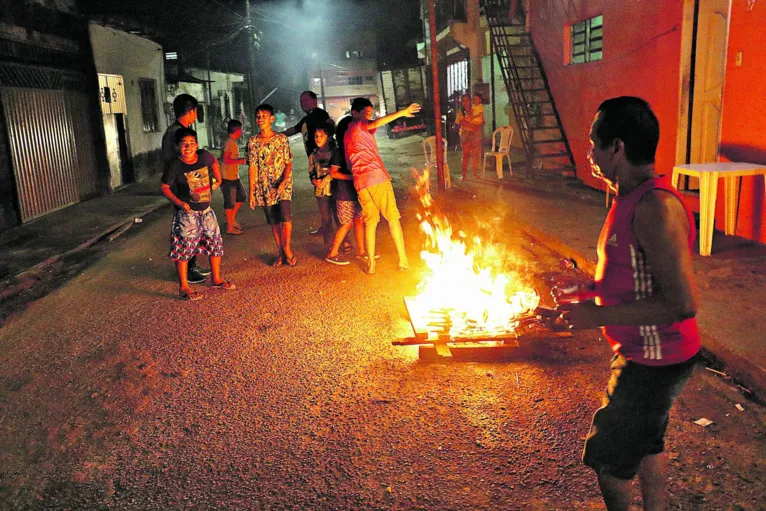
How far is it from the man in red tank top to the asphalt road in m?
0.81

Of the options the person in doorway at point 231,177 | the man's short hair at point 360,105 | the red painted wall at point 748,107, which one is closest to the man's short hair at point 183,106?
the person in doorway at point 231,177

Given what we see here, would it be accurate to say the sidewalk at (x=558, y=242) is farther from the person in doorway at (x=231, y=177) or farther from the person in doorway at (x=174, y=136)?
the person in doorway at (x=231, y=177)

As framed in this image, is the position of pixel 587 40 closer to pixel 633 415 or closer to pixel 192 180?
pixel 192 180

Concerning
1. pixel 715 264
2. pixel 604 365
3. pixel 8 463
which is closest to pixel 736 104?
pixel 715 264

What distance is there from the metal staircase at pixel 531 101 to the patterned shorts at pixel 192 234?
8.58 metres

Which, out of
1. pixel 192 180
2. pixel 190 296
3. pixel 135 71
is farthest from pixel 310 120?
pixel 135 71

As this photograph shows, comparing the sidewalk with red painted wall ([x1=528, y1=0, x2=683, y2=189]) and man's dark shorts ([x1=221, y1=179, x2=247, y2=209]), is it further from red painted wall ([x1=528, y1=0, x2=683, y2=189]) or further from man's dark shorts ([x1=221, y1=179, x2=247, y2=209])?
man's dark shorts ([x1=221, y1=179, x2=247, y2=209])

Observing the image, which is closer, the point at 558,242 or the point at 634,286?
the point at 634,286

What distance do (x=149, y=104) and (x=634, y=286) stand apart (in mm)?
20050

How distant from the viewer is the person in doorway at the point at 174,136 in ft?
22.2

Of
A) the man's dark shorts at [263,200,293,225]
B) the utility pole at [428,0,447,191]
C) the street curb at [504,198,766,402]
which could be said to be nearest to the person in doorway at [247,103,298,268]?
the man's dark shorts at [263,200,293,225]

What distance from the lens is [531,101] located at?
14539 millimetres

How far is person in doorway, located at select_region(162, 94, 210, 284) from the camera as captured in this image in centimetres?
676

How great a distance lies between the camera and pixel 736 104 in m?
7.23
